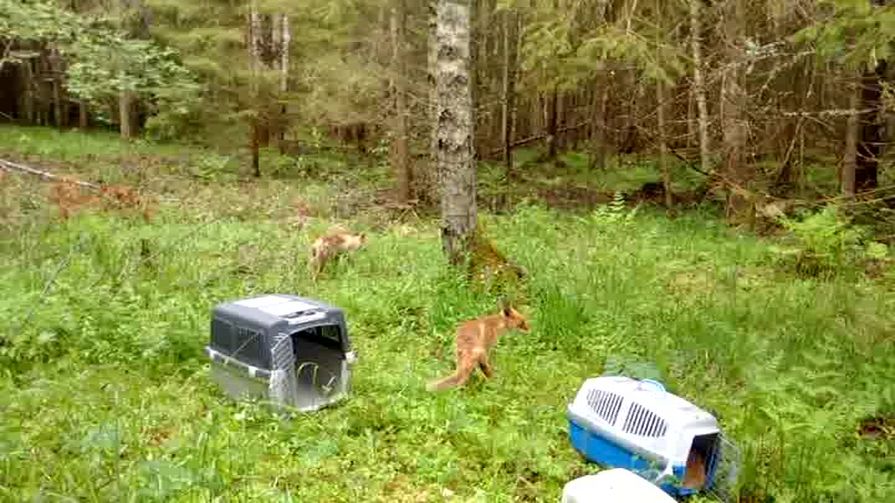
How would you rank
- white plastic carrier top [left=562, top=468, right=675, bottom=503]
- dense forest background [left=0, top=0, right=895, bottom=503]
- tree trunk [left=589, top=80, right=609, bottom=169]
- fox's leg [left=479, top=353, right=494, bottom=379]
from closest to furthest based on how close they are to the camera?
white plastic carrier top [left=562, top=468, right=675, bottom=503], dense forest background [left=0, top=0, right=895, bottom=503], fox's leg [left=479, top=353, right=494, bottom=379], tree trunk [left=589, top=80, right=609, bottom=169]

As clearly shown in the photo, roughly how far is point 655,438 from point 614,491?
1.95ft

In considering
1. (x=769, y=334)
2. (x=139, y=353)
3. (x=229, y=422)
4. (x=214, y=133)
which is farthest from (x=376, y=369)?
(x=214, y=133)

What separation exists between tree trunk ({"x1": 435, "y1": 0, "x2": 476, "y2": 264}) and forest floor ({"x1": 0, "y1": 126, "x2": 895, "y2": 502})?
1.37 ft

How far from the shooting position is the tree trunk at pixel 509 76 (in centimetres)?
1440

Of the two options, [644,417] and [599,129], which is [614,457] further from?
[599,129]

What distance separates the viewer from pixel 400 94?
12.3 metres

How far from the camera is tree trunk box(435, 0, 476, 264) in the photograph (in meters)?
6.01

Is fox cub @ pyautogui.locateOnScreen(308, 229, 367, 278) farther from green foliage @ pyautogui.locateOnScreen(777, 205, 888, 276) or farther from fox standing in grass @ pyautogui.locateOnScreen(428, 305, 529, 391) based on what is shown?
green foliage @ pyautogui.locateOnScreen(777, 205, 888, 276)

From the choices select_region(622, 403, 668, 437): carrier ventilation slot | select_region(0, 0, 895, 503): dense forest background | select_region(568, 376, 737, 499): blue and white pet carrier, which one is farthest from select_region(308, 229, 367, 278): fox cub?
select_region(622, 403, 668, 437): carrier ventilation slot

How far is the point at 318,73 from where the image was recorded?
548 inches

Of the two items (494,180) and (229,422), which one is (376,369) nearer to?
(229,422)

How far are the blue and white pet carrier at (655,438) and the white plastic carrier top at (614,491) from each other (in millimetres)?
404

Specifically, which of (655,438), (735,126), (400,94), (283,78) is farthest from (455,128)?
(283,78)

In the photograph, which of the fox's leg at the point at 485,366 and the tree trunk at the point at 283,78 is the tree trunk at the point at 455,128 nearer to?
the fox's leg at the point at 485,366
